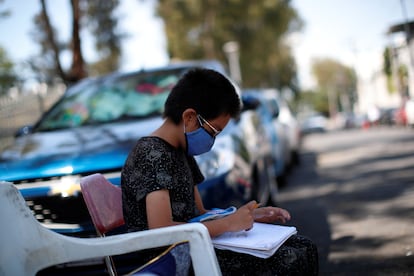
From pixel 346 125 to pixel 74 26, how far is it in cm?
4855

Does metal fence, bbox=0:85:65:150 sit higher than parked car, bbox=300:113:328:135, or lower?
higher

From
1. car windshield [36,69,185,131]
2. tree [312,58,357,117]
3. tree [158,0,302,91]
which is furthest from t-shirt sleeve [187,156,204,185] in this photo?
tree [312,58,357,117]

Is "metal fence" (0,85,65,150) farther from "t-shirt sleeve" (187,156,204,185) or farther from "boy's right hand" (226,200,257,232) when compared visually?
"boy's right hand" (226,200,257,232)

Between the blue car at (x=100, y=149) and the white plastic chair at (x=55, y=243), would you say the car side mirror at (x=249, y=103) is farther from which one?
the white plastic chair at (x=55, y=243)

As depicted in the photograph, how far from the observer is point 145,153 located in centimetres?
224

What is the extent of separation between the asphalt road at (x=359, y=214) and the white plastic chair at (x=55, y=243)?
6.92ft

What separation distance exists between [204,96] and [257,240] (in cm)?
64

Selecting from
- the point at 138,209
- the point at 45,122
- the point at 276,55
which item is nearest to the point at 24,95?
the point at 45,122

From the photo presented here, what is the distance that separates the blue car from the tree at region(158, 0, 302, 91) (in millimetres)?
27041

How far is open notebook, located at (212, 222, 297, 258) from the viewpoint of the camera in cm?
210

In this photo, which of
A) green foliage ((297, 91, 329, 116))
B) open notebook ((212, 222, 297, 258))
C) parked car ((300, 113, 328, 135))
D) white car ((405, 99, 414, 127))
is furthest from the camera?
green foliage ((297, 91, 329, 116))

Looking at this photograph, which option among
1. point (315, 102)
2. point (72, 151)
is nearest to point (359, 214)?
point (72, 151)

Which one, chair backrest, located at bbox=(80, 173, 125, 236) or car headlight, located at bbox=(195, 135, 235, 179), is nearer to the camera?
chair backrest, located at bbox=(80, 173, 125, 236)

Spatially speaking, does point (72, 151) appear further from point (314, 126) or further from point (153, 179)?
point (314, 126)
